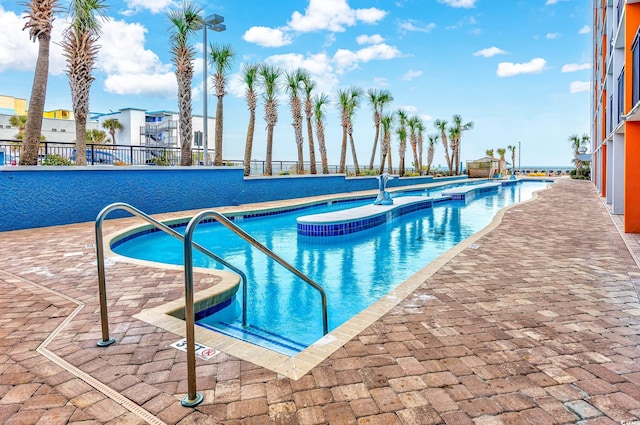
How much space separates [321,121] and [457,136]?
888 inches

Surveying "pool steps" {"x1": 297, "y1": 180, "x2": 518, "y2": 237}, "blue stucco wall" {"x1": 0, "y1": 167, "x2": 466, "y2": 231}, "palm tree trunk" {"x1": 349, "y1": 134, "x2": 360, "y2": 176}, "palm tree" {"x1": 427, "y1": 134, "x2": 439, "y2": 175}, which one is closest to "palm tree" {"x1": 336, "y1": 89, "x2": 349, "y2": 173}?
"palm tree trunk" {"x1": 349, "y1": 134, "x2": 360, "y2": 176}

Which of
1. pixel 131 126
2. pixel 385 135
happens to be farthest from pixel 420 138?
pixel 131 126

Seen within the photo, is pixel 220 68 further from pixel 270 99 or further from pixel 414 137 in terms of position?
pixel 414 137

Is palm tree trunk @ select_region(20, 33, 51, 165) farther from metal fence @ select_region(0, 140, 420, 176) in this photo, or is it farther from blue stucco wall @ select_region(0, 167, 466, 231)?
metal fence @ select_region(0, 140, 420, 176)

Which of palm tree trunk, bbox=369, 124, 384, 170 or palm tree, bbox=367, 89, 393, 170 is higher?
palm tree, bbox=367, 89, 393, 170

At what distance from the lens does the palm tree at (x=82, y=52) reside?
33.2 feet

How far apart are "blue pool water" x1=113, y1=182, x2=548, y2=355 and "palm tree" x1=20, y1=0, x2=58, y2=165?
3322 mm

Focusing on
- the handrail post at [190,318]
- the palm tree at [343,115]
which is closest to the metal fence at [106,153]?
the handrail post at [190,318]

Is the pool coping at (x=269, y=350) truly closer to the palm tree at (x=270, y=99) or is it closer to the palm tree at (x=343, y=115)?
the palm tree at (x=270, y=99)

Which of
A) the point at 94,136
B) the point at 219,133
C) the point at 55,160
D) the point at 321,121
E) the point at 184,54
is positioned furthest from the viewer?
the point at 94,136

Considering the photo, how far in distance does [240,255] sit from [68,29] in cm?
793

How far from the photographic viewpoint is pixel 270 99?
18.9 m

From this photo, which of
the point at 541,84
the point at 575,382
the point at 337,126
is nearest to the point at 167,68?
the point at 337,126

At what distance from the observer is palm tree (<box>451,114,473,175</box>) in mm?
39969
